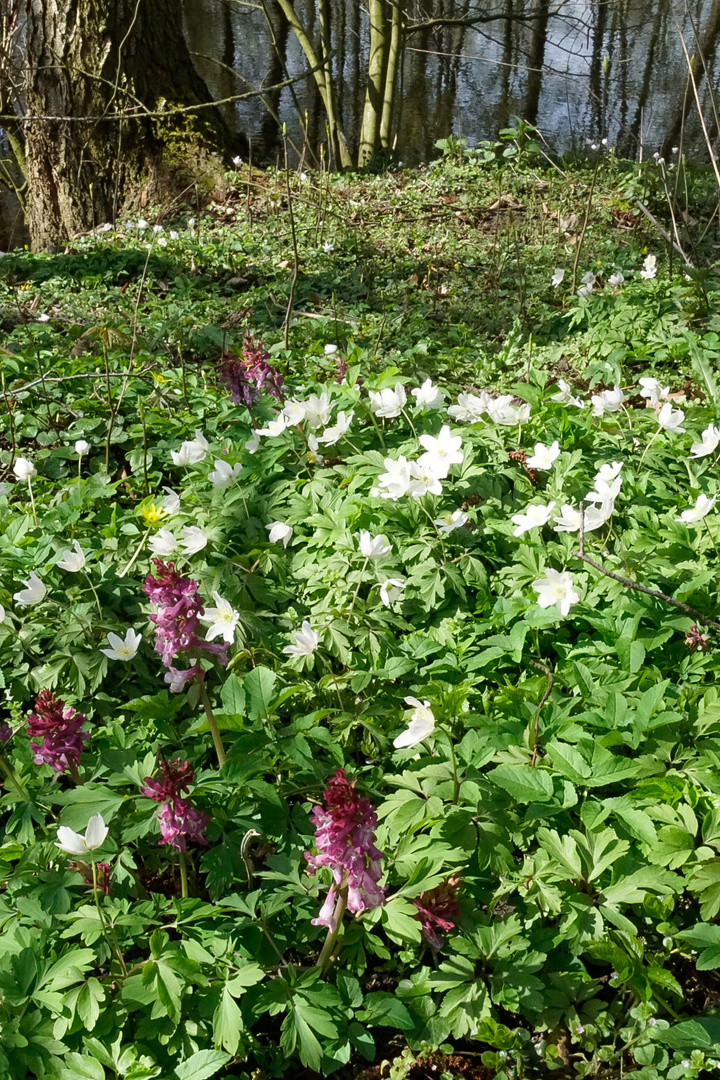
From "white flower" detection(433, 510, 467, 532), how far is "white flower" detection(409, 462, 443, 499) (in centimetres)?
9

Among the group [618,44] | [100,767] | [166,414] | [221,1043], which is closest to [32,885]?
[100,767]

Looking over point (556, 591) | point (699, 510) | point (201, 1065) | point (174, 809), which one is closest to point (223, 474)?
point (556, 591)

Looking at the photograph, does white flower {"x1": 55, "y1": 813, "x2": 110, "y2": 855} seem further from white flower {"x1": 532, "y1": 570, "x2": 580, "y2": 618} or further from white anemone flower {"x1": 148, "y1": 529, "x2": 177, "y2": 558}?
white flower {"x1": 532, "y1": 570, "x2": 580, "y2": 618}

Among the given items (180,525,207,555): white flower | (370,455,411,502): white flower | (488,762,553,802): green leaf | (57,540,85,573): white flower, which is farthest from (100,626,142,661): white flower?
(488,762,553,802): green leaf

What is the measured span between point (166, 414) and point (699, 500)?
2530 mm

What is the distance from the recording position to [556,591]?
7.64 feet

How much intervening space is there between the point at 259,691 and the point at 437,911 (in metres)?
0.70

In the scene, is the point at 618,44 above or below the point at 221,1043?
above

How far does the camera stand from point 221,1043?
62.0 inches

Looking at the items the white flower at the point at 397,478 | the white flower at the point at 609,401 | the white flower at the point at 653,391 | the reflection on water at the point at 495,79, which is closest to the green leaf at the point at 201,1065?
the white flower at the point at 397,478

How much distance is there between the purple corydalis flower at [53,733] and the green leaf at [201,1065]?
2.23ft

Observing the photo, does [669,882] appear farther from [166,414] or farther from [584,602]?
[166,414]

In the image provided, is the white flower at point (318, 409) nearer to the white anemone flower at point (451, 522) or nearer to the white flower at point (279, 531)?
the white flower at point (279, 531)

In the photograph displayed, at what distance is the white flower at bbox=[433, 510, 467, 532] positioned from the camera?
8.64ft
